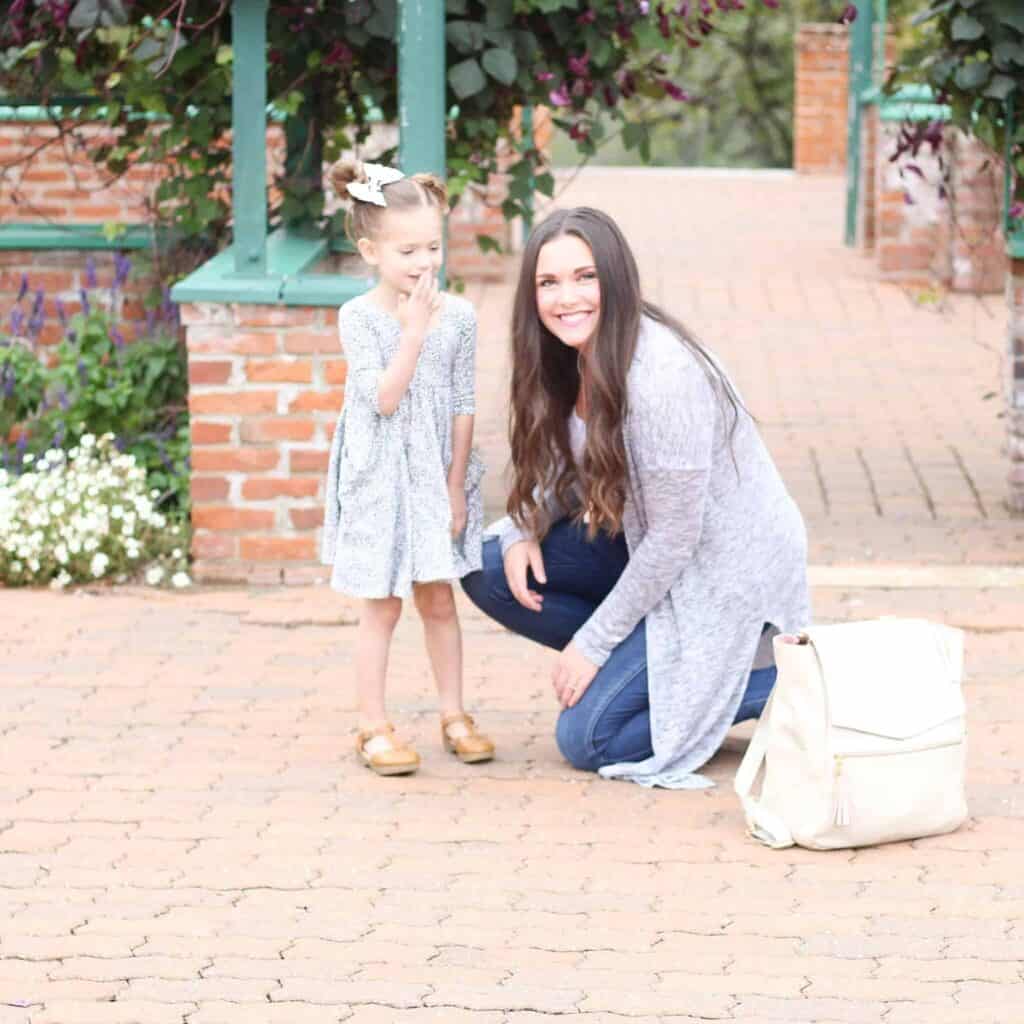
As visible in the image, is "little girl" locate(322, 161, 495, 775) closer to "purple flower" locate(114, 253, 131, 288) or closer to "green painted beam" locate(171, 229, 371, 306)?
"green painted beam" locate(171, 229, 371, 306)

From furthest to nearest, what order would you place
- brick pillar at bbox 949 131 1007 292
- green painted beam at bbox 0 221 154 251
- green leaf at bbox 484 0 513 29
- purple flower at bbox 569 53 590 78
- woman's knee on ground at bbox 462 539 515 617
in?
brick pillar at bbox 949 131 1007 292
green painted beam at bbox 0 221 154 251
purple flower at bbox 569 53 590 78
green leaf at bbox 484 0 513 29
woman's knee on ground at bbox 462 539 515 617

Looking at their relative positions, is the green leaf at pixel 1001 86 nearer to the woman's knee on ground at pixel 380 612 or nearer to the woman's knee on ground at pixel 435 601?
the woman's knee on ground at pixel 435 601

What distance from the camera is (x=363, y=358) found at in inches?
173

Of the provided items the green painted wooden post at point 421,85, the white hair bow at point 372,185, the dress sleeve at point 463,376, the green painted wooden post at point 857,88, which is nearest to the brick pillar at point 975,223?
the green painted wooden post at point 857,88

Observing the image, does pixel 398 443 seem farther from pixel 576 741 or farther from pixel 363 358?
pixel 576 741

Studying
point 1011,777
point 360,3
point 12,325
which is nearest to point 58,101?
point 12,325

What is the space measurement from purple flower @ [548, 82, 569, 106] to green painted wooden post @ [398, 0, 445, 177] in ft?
1.52

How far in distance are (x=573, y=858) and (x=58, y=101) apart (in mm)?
3837

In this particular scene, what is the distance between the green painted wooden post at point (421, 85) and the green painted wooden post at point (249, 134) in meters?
0.40

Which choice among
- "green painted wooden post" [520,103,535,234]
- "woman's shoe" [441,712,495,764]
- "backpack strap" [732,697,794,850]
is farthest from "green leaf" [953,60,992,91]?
"backpack strap" [732,697,794,850]

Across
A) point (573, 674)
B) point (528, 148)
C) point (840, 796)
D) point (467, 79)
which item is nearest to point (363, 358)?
point (573, 674)

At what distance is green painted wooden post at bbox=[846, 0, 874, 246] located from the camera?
13.7 metres

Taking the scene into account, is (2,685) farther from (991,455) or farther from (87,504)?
(991,455)

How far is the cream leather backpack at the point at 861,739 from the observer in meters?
3.93
